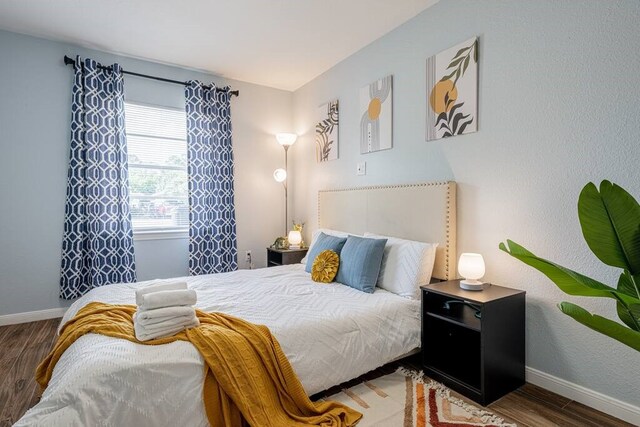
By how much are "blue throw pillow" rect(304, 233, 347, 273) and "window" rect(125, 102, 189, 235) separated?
1742 millimetres

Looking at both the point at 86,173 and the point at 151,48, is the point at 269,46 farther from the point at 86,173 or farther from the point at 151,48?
the point at 86,173

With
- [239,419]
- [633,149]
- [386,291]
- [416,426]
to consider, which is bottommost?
[416,426]

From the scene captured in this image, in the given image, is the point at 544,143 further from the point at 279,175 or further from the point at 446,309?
the point at 279,175

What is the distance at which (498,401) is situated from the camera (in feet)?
6.24

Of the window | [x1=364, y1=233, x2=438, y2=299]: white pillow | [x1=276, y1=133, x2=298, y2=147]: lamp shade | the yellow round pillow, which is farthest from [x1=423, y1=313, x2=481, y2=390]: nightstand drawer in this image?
the window

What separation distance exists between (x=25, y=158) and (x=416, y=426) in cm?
394

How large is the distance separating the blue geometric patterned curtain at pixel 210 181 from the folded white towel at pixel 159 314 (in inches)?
91.2

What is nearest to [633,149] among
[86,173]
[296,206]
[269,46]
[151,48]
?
[269,46]

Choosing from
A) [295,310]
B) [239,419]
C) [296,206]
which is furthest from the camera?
[296,206]

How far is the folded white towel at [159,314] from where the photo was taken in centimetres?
160

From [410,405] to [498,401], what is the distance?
1.69 feet

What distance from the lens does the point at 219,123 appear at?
13.4ft

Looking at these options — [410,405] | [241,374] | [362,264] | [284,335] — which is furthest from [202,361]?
[362,264]

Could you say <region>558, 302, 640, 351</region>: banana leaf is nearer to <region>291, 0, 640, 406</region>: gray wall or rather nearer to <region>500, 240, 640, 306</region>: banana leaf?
<region>500, 240, 640, 306</region>: banana leaf
